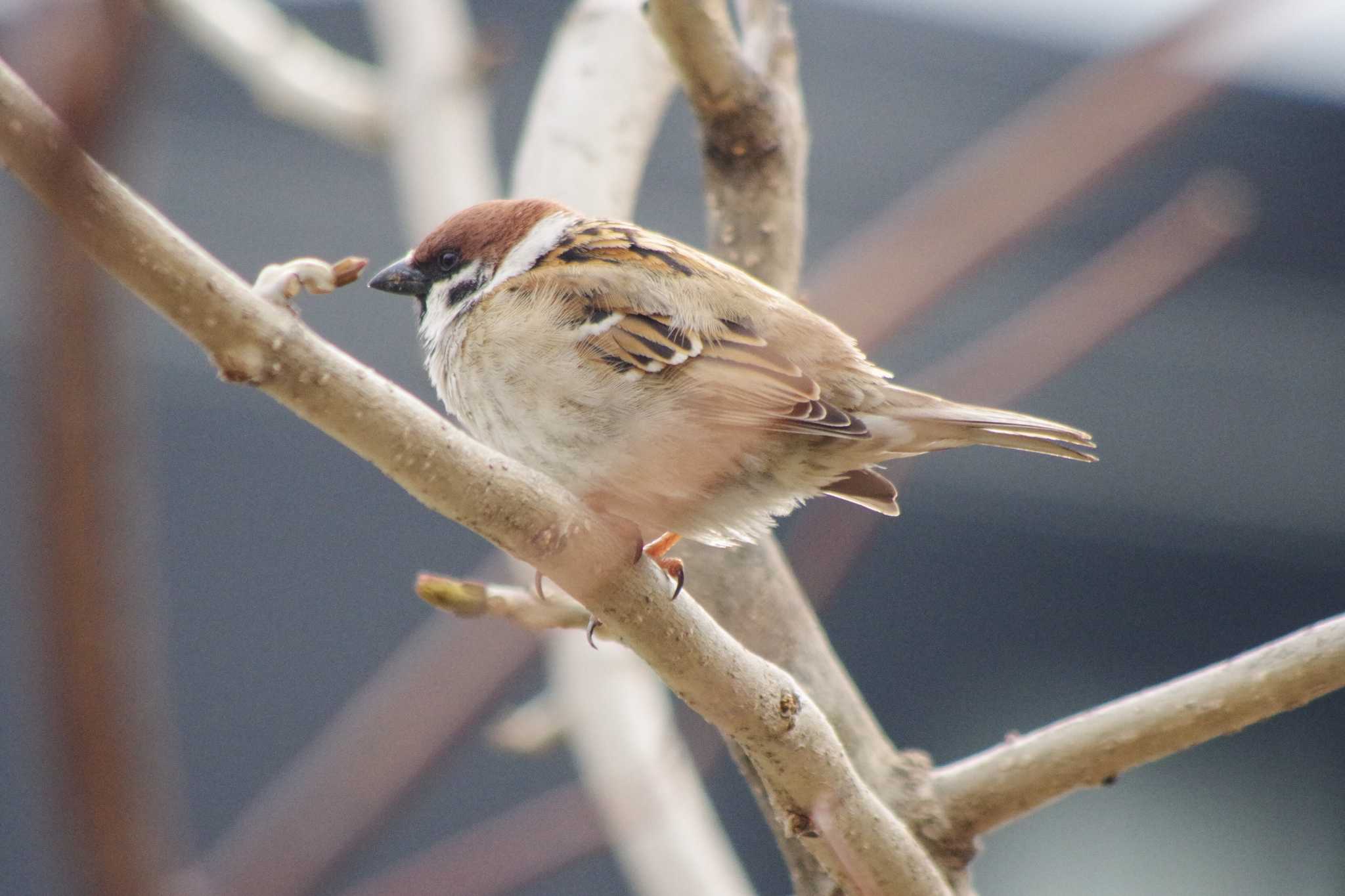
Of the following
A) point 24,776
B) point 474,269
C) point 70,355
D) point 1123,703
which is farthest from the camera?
point 24,776

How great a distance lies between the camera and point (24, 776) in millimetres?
4957

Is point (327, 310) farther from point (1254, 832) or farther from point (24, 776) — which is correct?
point (1254, 832)

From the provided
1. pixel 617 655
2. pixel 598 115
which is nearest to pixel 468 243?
pixel 598 115

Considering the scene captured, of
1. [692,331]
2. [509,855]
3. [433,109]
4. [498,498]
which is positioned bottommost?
[509,855]

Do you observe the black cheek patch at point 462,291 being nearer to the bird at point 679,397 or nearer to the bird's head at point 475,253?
the bird's head at point 475,253

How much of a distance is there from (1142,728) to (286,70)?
286 cm

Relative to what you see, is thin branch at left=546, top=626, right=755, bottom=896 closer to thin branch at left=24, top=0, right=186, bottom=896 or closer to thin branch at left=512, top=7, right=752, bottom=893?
thin branch at left=512, top=7, right=752, bottom=893

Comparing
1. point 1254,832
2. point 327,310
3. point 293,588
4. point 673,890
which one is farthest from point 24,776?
point 1254,832

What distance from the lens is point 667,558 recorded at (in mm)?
1953

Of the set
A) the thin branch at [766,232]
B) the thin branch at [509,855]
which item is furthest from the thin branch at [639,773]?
the thin branch at [766,232]

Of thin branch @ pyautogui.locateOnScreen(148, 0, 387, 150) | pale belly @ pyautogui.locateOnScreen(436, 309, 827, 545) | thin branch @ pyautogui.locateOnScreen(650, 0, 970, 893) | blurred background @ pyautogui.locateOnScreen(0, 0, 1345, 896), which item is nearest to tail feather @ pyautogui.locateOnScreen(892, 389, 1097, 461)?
pale belly @ pyautogui.locateOnScreen(436, 309, 827, 545)

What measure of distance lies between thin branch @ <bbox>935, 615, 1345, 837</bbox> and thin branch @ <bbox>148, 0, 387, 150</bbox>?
99.5 inches

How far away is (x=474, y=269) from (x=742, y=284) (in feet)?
1.77

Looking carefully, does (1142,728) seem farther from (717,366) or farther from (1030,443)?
(717,366)
